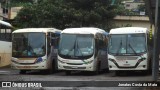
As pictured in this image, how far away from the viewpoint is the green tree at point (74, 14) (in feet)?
138

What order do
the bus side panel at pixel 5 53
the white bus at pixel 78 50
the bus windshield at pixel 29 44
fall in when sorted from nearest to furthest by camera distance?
the white bus at pixel 78 50 < the bus windshield at pixel 29 44 < the bus side panel at pixel 5 53

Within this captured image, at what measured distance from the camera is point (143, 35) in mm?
24875

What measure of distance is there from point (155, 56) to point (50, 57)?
935 cm

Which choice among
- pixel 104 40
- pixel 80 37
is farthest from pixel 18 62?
pixel 104 40

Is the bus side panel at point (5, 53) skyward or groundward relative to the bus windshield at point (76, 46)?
groundward

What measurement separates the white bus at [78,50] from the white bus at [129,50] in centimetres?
113

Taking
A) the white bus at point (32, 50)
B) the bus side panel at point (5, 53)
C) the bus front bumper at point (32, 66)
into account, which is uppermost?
the white bus at point (32, 50)

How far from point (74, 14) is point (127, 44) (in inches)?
702

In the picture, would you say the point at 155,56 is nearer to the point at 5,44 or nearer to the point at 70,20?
the point at 5,44

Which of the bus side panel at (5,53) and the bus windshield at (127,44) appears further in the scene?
the bus side panel at (5,53)

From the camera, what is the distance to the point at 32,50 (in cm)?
2633

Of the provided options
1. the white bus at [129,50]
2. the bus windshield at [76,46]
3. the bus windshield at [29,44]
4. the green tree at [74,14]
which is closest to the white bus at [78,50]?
the bus windshield at [76,46]

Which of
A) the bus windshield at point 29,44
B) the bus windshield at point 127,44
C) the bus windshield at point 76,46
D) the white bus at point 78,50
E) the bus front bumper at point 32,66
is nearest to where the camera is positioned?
the bus windshield at point 127,44

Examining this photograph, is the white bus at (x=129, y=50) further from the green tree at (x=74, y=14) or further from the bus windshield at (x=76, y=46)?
the green tree at (x=74, y=14)
